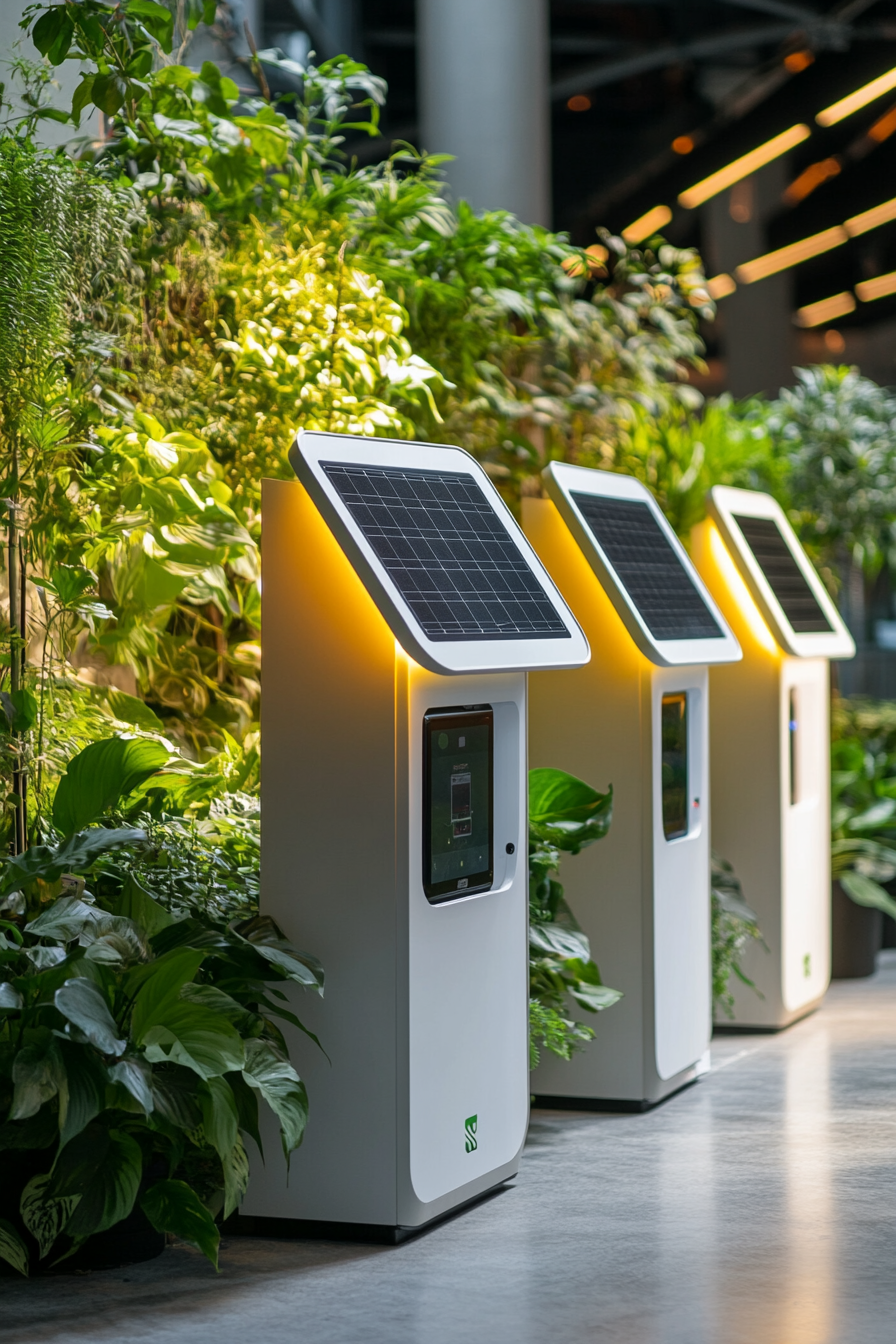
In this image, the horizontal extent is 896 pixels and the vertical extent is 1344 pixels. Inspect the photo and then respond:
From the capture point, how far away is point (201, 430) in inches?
176

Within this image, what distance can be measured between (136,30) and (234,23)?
230 cm

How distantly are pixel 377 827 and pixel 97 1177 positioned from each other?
83 centimetres

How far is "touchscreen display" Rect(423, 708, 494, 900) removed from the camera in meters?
3.43

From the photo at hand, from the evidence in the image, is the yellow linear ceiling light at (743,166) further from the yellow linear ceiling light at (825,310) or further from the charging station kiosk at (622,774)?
the charging station kiosk at (622,774)

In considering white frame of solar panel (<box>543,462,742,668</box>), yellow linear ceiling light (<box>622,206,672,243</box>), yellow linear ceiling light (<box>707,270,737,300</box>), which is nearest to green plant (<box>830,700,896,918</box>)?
white frame of solar panel (<box>543,462,742,668</box>)

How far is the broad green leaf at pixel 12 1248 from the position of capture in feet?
10.1

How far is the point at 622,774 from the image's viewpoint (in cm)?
454

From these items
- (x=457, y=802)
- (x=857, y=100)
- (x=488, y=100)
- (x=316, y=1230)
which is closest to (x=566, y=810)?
(x=457, y=802)

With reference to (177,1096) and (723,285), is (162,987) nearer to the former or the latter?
(177,1096)

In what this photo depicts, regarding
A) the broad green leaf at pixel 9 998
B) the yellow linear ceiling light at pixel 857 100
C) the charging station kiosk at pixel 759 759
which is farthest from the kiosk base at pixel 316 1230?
the yellow linear ceiling light at pixel 857 100

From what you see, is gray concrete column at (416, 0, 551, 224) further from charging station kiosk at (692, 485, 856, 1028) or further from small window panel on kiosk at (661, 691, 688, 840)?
small window panel on kiosk at (661, 691, 688, 840)

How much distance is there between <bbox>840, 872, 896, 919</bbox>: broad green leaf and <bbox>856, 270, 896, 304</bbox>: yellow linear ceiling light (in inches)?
313

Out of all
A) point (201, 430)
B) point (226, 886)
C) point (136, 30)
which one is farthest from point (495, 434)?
point (226, 886)

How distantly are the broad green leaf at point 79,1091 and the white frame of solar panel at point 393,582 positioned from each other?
3.08ft
